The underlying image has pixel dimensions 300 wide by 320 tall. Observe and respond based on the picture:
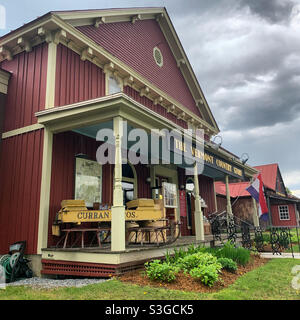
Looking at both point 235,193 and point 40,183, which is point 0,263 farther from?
point 235,193

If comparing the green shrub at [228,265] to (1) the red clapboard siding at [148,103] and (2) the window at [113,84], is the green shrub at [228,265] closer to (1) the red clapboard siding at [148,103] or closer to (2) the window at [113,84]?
(2) the window at [113,84]

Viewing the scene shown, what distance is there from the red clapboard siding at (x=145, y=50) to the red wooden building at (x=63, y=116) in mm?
57

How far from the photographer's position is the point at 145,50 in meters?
12.5

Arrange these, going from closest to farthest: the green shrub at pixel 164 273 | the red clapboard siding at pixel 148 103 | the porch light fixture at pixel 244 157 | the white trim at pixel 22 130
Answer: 1. the green shrub at pixel 164 273
2. the white trim at pixel 22 130
3. the red clapboard siding at pixel 148 103
4. the porch light fixture at pixel 244 157

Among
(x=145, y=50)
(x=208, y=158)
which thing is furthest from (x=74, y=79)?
(x=208, y=158)

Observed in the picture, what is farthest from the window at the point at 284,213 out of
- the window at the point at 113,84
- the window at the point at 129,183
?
the window at the point at 113,84

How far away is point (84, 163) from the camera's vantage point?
825cm

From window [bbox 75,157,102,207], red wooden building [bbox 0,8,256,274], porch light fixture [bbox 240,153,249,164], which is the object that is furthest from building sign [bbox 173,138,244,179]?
window [bbox 75,157,102,207]

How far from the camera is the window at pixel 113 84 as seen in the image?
32.3 feet

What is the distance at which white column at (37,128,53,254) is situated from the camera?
673cm

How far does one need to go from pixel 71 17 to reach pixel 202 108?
9.77m

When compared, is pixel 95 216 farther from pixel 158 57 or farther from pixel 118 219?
pixel 158 57

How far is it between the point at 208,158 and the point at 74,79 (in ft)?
18.2
